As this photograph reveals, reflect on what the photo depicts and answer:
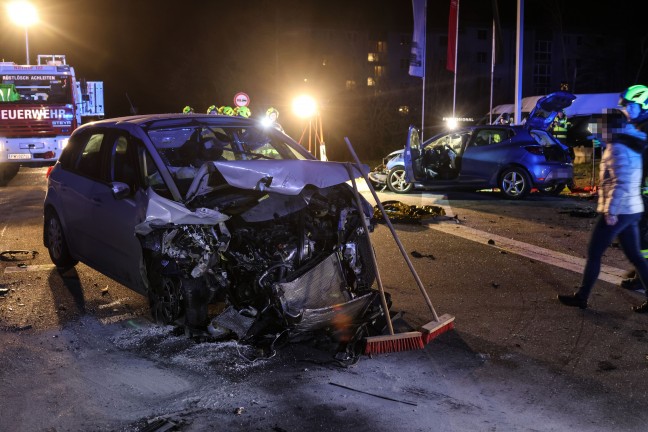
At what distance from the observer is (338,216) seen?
5719mm

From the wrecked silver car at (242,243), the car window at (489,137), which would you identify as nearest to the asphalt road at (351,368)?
the wrecked silver car at (242,243)

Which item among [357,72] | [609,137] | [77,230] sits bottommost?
[77,230]

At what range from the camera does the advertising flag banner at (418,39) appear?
21141 mm

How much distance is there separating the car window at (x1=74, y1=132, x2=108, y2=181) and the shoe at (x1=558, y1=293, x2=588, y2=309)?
15.0 ft

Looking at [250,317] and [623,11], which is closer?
[250,317]

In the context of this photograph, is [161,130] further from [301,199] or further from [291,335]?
[291,335]

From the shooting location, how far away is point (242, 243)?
5.48 metres

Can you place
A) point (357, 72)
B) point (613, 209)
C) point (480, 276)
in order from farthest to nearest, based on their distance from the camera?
point (357, 72) < point (480, 276) < point (613, 209)

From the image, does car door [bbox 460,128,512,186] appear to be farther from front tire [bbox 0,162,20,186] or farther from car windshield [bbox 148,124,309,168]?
front tire [bbox 0,162,20,186]

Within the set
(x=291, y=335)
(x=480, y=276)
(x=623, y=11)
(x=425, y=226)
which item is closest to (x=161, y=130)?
A: (x=291, y=335)

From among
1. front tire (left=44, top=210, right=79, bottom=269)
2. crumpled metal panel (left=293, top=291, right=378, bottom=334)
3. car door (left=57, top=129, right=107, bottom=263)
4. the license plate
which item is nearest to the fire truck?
the license plate

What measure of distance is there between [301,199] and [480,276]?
9.73ft

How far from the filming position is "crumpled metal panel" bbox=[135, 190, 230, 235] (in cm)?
525

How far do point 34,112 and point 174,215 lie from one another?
17.2 m
